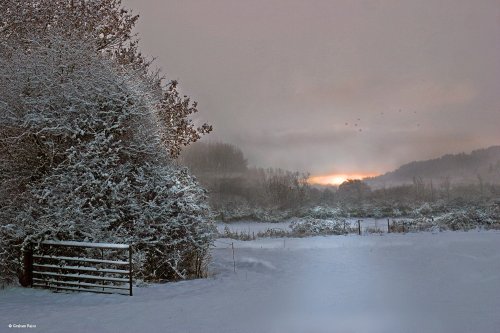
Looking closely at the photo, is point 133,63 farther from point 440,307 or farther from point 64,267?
point 440,307

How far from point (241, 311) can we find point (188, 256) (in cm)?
486

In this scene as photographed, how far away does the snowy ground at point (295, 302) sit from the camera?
9055mm

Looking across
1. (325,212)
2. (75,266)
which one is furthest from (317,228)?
(75,266)

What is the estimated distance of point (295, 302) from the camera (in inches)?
447

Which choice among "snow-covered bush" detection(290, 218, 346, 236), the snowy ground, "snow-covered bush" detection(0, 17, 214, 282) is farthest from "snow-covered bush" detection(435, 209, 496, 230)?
"snow-covered bush" detection(0, 17, 214, 282)

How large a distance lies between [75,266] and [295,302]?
6.05 meters

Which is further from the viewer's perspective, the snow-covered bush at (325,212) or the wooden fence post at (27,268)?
the snow-covered bush at (325,212)

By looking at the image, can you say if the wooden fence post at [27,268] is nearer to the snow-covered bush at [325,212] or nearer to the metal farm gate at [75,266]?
the metal farm gate at [75,266]

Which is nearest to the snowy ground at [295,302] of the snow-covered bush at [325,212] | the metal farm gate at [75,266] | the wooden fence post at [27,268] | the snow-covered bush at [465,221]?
the wooden fence post at [27,268]

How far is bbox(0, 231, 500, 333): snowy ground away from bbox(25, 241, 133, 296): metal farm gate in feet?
1.94

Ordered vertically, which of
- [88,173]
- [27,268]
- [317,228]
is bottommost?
[317,228]

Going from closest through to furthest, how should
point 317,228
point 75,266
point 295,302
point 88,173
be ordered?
point 295,302, point 75,266, point 88,173, point 317,228

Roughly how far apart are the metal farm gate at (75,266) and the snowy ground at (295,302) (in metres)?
0.59

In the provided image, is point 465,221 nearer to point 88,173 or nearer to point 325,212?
point 325,212
